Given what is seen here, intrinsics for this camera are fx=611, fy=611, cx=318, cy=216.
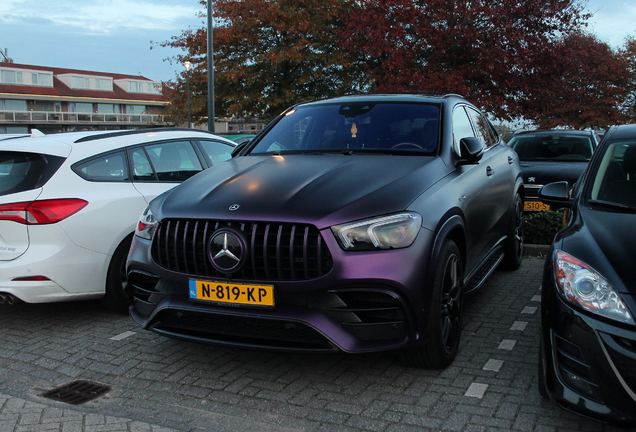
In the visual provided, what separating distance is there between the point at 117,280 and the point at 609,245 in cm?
376

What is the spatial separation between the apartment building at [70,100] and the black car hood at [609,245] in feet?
205

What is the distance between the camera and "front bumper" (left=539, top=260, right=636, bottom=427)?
8.71 feet

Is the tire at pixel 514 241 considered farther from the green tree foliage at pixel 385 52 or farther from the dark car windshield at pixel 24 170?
the green tree foliage at pixel 385 52

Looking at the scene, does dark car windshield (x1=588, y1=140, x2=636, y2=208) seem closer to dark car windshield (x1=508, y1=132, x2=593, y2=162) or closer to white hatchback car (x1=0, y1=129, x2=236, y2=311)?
white hatchback car (x1=0, y1=129, x2=236, y2=311)

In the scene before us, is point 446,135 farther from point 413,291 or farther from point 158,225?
point 158,225

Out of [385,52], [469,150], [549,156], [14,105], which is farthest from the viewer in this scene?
[14,105]

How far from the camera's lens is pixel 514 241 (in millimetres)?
6500

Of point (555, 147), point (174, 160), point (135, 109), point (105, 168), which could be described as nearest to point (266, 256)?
point (105, 168)

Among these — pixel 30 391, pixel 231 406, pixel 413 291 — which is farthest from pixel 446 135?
pixel 30 391

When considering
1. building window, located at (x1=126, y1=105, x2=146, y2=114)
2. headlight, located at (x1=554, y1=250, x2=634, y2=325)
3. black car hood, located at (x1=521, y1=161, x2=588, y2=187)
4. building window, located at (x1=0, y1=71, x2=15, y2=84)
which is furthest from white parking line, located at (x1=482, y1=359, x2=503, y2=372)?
building window, located at (x1=126, y1=105, x2=146, y2=114)

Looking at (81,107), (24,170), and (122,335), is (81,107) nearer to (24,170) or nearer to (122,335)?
(24,170)

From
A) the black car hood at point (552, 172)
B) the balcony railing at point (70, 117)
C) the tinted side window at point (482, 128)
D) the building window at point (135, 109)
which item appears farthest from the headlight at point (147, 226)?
the building window at point (135, 109)

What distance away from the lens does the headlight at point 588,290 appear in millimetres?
2730

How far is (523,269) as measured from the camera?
269 inches
